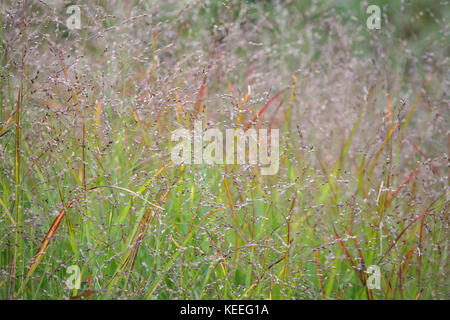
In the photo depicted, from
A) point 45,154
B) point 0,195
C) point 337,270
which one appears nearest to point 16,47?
point 45,154

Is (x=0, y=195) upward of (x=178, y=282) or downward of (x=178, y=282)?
upward

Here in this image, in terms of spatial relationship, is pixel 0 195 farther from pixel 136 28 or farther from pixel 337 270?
pixel 337 270

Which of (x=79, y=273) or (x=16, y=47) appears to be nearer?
(x=79, y=273)

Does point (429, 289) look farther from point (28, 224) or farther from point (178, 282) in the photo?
point (28, 224)

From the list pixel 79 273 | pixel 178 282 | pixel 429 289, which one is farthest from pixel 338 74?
pixel 79 273

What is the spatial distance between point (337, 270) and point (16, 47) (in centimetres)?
151

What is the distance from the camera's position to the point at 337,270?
69.9 inches
